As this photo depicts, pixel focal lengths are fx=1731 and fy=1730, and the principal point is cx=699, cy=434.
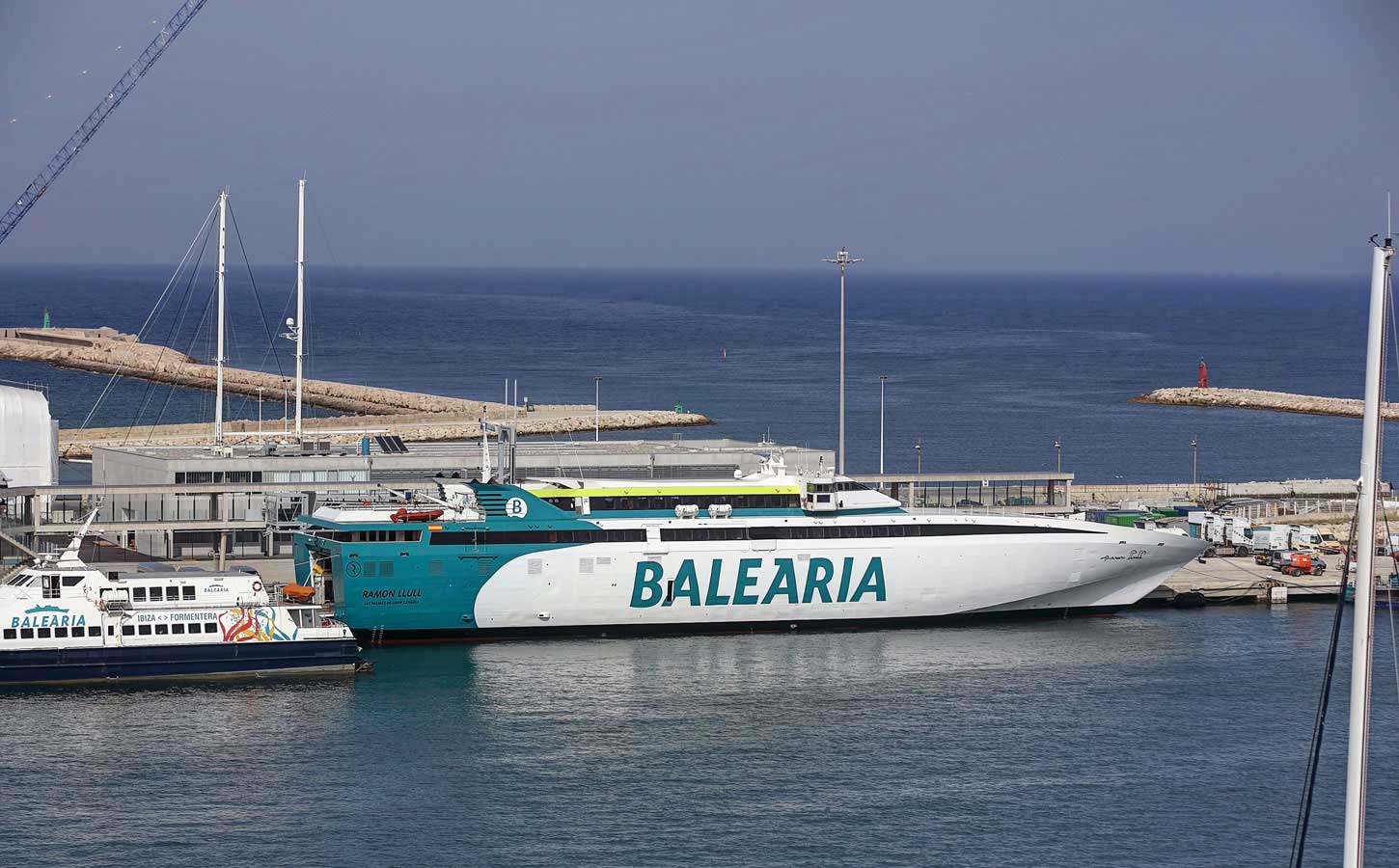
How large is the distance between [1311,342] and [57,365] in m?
134

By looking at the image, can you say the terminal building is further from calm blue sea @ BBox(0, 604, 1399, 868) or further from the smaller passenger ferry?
calm blue sea @ BBox(0, 604, 1399, 868)

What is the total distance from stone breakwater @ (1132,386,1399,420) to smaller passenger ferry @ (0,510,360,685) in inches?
3607

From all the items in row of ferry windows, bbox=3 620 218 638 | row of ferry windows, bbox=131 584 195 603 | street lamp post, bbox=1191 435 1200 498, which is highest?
street lamp post, bbox=1191 435 1200 498

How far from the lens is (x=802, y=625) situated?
53344 millimetres

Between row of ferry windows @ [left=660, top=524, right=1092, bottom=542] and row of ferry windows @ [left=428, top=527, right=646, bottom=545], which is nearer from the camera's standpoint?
row of ferry windows @ [left=428, top=527, right=646, bottom=545]

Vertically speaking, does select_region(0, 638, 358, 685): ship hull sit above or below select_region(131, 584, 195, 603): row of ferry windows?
below

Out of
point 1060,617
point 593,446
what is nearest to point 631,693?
point 1060,617

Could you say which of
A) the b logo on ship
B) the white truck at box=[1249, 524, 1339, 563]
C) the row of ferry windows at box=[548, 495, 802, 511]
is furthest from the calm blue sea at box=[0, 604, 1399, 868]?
the white truck at box=[1249, 524, 1339, 563]

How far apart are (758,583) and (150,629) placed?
58.1 ft

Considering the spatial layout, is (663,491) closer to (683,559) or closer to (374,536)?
(683,559)

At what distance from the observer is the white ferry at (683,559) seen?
51156mm

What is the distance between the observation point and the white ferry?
2014 inches

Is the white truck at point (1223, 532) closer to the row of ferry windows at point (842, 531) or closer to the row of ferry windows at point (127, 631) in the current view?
the row of ferry windows at point (842, 531)

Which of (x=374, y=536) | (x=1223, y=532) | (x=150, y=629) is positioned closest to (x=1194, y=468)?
(x=1223, y=532)
